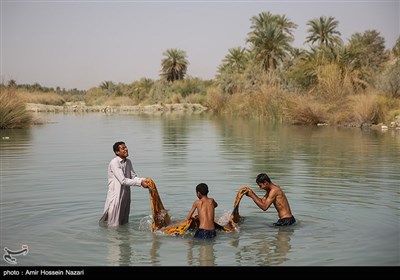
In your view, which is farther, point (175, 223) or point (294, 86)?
point (294, 86)

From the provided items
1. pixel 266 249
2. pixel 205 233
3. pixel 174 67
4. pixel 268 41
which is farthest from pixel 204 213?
pixel 174 67

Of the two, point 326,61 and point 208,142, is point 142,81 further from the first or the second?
point 208,142

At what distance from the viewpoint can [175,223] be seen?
1159 cm

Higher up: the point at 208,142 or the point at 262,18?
the point at 262,18

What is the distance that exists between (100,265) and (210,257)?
1.57 m

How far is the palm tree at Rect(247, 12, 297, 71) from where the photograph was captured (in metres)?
69.6

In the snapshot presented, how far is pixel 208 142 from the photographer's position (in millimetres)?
28234

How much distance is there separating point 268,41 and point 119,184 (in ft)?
198

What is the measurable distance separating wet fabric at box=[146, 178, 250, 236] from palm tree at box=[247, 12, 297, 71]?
58916 millimetres

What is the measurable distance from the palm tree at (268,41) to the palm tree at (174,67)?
3297cm

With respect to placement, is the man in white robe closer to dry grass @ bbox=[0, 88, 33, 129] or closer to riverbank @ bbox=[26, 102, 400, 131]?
dry grass @ bbox=[0, 88, 33, 129]

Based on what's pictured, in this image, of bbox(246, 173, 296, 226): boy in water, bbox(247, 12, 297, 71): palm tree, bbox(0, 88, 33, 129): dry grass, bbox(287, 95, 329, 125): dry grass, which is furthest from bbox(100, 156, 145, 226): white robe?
bbox(247, 12, 297, 71): palm tree

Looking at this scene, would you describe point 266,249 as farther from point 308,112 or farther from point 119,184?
point 308,112
